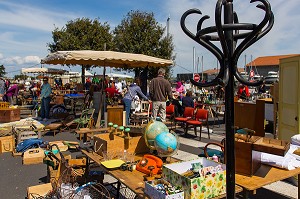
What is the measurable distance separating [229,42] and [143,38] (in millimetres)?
22964

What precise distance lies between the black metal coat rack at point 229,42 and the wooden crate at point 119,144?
250 centimetres

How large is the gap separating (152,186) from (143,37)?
22215 mm

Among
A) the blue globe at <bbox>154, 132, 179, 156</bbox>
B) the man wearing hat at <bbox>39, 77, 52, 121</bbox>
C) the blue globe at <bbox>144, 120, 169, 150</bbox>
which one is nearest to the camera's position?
the blue globe at <bbox>154, 132, 179, 156</bbox>

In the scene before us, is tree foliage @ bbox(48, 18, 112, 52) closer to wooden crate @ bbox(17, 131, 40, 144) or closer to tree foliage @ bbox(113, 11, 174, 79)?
tree foliage @ bbox(113, 11, 174, 79)

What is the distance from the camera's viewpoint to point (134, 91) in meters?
9.46

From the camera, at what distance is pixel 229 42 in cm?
134

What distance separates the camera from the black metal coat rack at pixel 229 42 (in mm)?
1278

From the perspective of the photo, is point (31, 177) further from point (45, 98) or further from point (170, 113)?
point (45, 98)

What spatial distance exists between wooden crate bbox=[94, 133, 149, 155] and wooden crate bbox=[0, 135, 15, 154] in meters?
4.55

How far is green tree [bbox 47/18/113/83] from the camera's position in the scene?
908 inches

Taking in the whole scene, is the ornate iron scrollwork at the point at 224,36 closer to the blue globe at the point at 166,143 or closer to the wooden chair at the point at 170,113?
the blue globe at the point at 166,143

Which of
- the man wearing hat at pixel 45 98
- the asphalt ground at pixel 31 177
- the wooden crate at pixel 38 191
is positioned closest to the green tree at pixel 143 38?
the man wearing hat at pixel 45 98

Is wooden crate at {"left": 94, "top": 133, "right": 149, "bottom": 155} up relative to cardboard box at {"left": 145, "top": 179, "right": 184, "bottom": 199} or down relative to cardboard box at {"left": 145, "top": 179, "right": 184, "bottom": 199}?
up

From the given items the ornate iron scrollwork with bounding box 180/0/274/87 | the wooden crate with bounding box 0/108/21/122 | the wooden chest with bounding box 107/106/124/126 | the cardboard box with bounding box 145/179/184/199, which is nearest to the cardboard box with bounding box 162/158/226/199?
the cardboard box with bounding box 145/179/184/199
